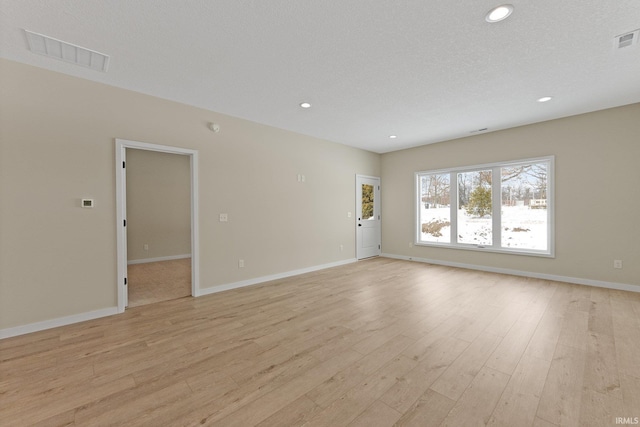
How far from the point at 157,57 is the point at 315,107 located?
205cm

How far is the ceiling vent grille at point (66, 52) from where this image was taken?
2.36 meters

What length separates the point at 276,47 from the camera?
2463mm

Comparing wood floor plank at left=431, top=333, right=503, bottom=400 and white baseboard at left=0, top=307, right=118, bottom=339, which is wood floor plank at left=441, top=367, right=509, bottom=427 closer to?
wood floor plank at left=431, top=333, right=503, bottom=400

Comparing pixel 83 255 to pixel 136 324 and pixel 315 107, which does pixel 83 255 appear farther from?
pixel 315 107

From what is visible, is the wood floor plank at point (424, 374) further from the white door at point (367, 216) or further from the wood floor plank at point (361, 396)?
the white door at point (367, 216)

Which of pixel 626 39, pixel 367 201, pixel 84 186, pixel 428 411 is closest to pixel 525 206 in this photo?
pixel 626 39

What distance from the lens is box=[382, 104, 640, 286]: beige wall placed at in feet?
12.9

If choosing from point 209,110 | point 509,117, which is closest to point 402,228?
point 509,117

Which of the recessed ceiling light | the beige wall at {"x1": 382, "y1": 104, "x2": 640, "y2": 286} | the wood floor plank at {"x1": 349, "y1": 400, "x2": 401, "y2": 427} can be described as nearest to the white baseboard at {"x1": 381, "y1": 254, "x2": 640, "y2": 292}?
the beige wall at {"x1": 382, "y1": 104, "x2": 640, "y2": 286}

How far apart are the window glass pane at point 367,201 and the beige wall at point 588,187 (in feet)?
8.21

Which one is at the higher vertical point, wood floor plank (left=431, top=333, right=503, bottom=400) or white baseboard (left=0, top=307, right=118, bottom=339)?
white baseboard (left=0, top=307, right=118, bottom=339)

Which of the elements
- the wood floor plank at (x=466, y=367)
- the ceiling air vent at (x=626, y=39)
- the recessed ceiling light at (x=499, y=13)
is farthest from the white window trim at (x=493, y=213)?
the recessed ceiling light at (x=499, y=13)

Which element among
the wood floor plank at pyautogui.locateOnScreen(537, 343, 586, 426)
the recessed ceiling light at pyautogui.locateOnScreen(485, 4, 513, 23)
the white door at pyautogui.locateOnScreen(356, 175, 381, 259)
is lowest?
the wood floor plank at pyautogui.locateOnScreen(537, 343, 586, 426)

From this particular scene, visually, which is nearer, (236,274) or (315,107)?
(315,107)
